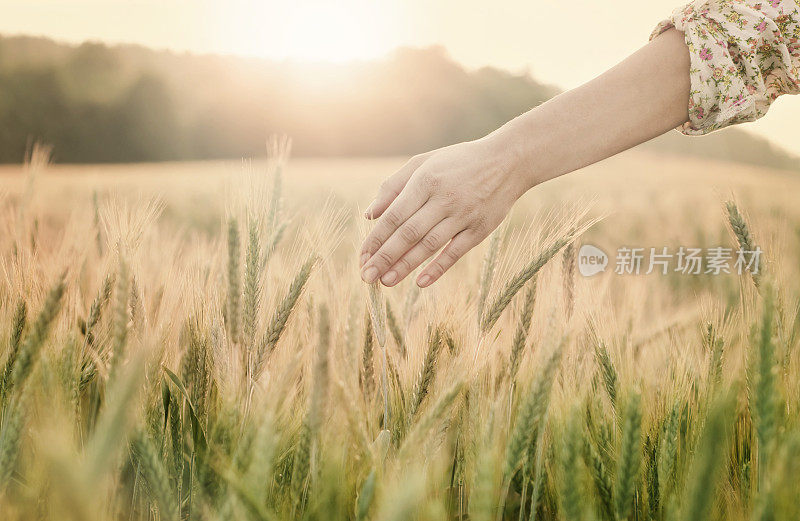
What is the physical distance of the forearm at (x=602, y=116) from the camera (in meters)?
1.03

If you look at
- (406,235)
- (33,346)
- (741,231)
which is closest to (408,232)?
(406,235)

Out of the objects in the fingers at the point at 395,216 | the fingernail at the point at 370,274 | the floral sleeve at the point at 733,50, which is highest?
the floral sleeve at the point at 733,50

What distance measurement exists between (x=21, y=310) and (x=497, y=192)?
80 centimetres

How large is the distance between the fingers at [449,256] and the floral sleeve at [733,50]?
51 centimetres

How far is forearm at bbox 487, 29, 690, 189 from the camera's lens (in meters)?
1.03

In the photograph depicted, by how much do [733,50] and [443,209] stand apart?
0.68 metres

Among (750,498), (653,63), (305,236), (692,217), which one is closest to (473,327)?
(305,236)

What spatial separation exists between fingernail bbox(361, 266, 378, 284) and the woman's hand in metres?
0.03

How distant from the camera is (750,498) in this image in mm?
813

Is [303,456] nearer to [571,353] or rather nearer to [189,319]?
[189,319]

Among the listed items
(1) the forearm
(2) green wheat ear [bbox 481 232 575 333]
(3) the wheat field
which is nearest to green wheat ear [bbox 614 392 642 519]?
(3) the wheat field

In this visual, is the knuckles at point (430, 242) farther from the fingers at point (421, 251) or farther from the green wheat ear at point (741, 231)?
the green wheat ear at point (741, 231)

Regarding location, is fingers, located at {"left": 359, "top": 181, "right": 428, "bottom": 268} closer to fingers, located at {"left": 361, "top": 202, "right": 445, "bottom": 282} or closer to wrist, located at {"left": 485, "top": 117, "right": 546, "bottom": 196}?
fingers, located at {"left": 361, "top": 202, "right": 445, "bottom": 282}

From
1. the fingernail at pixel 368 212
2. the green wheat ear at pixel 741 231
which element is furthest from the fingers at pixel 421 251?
the green wheat ear at pixel 741 231
